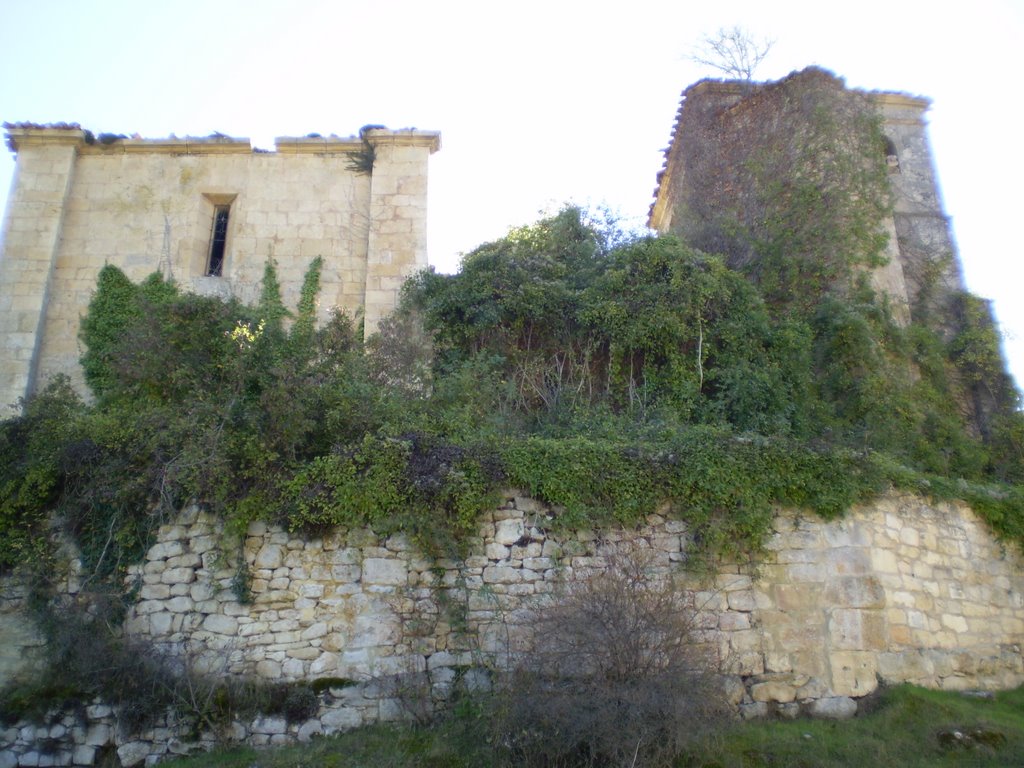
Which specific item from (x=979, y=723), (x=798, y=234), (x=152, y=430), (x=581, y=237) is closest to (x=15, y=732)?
(x=152, y=430)

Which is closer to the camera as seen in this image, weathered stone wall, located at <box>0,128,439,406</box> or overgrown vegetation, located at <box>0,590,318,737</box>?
overgrown vegetation, located at <box>0,590,318,737</box>

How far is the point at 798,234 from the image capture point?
49.1 feet

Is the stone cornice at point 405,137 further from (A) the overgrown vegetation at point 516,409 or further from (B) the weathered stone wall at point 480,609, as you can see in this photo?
(B) the weathered stone wall at point 480,609

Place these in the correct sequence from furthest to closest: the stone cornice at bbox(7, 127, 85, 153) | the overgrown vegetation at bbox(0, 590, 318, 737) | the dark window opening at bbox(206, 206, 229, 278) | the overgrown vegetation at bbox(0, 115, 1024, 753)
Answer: the stone cornice at bbox(7, 127, 85, 153), the dark window opening at bbox(206, 206, 229, 278), the overgrown vegetation at bbox(0, 115, 1024, 753), the overgrown vegetation at bbox(0, 590, 318, 737)

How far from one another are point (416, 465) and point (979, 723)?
5.87 metres

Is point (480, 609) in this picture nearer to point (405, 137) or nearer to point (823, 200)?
point (405, 137)

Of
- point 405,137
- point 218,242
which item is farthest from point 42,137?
point 405,137

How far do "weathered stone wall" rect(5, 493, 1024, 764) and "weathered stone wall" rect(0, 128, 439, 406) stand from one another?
6032 millimetres

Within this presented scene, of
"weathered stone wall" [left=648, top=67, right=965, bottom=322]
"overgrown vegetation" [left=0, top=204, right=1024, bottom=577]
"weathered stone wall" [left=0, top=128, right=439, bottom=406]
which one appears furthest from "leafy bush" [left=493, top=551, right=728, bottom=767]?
"weathered stone wall" [left=648, top=67, right=965, bottom=322]

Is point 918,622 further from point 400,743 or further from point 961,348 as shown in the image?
point 961,348

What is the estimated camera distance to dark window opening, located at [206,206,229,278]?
49.1 ft

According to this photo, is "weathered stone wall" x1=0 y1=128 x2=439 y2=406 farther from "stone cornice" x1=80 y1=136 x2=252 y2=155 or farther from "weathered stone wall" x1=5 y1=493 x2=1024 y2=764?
"weathered stone wall" x1=5 y1=493 x2=1024 y2=764

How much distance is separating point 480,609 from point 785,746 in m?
3.03

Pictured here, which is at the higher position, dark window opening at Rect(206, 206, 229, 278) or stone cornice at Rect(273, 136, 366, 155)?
stone cornice at Rect(273, 136, 366, 155)
